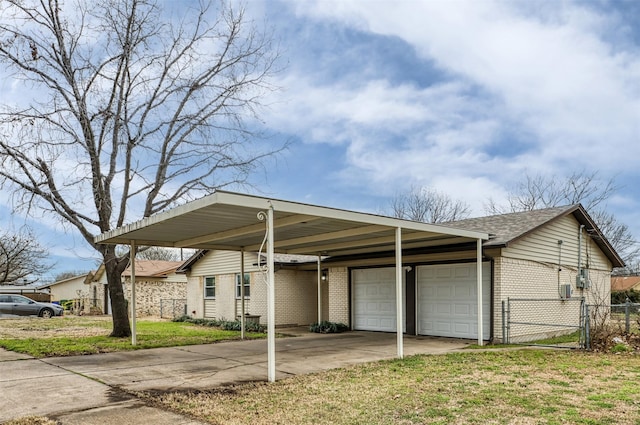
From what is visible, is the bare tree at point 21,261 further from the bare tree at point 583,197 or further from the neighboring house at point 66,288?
the bare tree at point 583,197

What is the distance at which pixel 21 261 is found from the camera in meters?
36.2

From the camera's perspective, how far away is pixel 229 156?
1599 centimetres

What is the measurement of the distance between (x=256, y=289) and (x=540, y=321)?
11058mm

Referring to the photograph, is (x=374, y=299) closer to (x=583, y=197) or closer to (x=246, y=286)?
(x=246, y=286)

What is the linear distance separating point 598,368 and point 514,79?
9.83 meters

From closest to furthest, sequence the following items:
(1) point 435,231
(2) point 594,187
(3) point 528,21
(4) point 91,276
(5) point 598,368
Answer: (5) point 598,368
(1) point 435,231
(3) point 528,21
(2) point 594,187
(4) point 91,276

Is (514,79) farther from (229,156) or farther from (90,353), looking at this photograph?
(90,353)

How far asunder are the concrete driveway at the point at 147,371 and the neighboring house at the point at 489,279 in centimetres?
119

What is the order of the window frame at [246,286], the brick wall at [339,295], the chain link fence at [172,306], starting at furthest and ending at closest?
the chain link fence at [172,306]
the window frame at [246,286]
the brick wall at [339,295]

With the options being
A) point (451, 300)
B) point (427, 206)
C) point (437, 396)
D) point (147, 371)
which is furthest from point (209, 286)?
point (427, 206)

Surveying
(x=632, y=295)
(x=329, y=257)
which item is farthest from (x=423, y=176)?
(x=329, y=257)

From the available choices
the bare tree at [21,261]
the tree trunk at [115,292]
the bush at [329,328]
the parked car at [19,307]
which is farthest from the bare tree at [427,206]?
the tree trunk at [115,292]

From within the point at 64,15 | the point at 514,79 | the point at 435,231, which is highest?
the point at 64,15

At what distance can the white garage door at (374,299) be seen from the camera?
1656 cm
